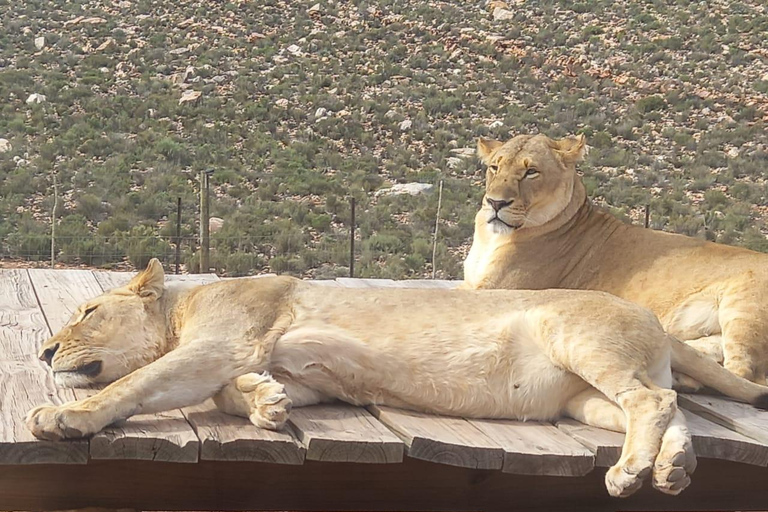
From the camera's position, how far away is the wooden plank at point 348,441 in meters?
3.51

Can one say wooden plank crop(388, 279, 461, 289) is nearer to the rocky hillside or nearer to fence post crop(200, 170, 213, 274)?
fence post crop(200, 170, 213, 274)

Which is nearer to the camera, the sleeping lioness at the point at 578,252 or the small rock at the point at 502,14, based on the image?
the sleeping lioness at the point at 578,252

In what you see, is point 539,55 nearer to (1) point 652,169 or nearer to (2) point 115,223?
(1) point 652,169

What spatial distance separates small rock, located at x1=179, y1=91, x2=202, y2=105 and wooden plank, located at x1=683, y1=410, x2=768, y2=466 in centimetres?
2947

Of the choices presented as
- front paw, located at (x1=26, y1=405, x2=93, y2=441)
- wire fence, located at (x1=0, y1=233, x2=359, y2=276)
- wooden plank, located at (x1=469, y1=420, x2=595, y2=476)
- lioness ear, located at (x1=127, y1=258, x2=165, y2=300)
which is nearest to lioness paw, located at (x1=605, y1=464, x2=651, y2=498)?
wooden plank, located at (x1=469, y1=420, x2=595, y2=476)

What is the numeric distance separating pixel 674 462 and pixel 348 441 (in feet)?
3.23

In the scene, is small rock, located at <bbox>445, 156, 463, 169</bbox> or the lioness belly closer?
the lioness belly

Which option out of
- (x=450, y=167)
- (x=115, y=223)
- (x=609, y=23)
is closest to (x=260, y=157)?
(x=450, y=167)

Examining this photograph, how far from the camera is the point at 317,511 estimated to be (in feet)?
12.9

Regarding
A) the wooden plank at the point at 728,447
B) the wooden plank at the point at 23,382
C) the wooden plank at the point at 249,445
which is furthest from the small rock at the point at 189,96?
the wooden plank at the point at 728,447

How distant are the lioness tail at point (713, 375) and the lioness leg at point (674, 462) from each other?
818mm

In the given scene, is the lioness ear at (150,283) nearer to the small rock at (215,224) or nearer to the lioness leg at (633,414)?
the lioness leg at (633,414)

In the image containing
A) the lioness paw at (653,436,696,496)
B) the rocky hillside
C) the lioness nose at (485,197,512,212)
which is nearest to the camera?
the lioness paw at (653,436,696,496)

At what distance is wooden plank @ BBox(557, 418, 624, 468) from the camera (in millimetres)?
3539
